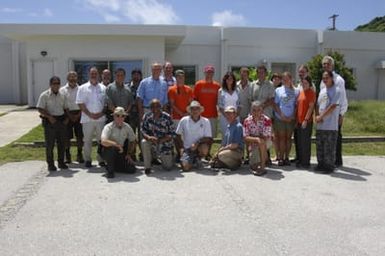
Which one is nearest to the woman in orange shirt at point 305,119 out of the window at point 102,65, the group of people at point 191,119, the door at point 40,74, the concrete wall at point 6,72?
the group of people at point 191,119

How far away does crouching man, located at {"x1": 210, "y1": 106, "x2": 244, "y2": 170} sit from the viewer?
311 inches

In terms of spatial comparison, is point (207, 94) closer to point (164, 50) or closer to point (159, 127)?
point (159, 127)

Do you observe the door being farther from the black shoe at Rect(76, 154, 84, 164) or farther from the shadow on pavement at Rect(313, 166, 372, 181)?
the shadow on pavement at Rect(313, 166, 372, 181)

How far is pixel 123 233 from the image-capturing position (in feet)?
15.4

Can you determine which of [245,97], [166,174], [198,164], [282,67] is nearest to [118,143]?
[166,174]

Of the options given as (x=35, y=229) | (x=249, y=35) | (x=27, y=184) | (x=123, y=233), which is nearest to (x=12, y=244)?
(x=35, y=229)

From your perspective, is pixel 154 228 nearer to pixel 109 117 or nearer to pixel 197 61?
pixel 109 117

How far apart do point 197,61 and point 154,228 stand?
62.5 ft

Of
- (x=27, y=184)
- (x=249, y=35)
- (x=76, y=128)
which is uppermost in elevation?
(x=249, y=35)

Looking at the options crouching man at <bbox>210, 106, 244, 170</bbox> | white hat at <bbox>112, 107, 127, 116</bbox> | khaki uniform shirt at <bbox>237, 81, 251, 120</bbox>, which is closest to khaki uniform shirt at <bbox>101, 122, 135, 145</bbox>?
white hat at <bbox>112, 107, 127, 116</bbox>

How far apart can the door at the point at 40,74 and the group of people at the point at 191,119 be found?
11.4 m

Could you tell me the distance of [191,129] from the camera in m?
8.04

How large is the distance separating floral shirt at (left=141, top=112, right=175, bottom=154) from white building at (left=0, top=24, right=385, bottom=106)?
11.2m

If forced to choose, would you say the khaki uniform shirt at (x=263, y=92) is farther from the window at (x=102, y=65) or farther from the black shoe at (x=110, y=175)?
the window at (x=102, y=65)
